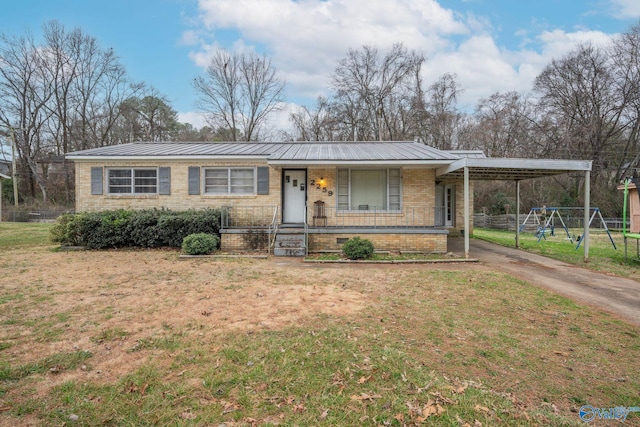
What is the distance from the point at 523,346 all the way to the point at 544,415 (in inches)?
56.3

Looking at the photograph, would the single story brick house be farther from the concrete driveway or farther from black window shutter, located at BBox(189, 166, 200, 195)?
the concrete driveway

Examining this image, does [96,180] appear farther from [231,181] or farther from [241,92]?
[241,92]

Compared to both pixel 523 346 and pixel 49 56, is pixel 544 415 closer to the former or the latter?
pixel 523 346

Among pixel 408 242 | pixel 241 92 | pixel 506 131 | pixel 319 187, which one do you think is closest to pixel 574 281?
pixel 408 242

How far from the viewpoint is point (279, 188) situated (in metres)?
12.2

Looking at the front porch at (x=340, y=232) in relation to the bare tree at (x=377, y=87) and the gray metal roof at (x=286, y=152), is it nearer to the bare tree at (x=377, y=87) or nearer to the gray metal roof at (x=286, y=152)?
the gray metal roof at (x=286, y=152)

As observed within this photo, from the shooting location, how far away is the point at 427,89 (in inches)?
1120

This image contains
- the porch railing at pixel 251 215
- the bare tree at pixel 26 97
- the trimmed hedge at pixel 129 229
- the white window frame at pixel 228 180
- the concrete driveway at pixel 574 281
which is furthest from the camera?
the bare tree at pixel 26 97

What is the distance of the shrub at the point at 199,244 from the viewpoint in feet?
32.4

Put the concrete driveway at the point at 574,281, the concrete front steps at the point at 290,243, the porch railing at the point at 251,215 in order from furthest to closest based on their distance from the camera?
the porch railing at the point at 251,215, the concrete front steps at the point at 290,243, the concrete driveway at the point at 574,281

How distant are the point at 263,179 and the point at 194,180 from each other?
275 centimetres

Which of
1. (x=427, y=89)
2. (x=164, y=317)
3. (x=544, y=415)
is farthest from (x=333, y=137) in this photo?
(x=544, y=415)

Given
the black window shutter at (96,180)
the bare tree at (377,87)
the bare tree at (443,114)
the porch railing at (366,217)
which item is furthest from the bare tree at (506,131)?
the black window shutter at (96,180)

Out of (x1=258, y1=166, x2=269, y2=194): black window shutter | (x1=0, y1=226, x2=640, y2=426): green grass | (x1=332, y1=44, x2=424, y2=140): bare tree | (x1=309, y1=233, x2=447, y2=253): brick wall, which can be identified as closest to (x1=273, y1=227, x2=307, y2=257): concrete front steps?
(x1=309, y1=233, x2=447, y2=253): brick wall
